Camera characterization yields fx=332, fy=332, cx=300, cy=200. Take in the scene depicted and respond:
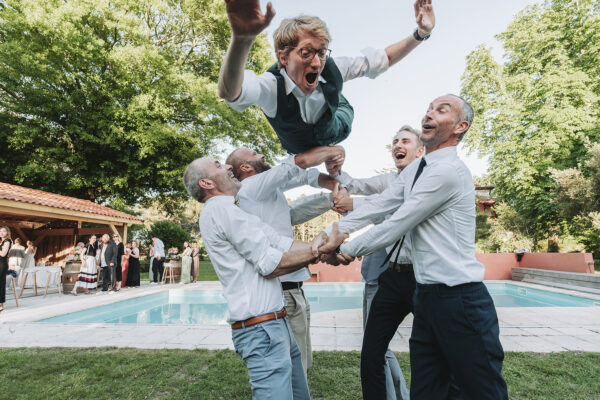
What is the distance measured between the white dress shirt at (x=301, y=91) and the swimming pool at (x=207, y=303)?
23.2ft

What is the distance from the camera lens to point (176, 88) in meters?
14.8

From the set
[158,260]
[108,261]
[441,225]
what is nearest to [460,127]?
[441,225]

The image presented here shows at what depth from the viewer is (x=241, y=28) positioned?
1.33m

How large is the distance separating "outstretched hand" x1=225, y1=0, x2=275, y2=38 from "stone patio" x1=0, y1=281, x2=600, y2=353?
162 inches

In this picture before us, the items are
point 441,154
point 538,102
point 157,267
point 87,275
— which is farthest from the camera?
point 538,102

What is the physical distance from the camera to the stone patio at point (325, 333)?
4.63 metres

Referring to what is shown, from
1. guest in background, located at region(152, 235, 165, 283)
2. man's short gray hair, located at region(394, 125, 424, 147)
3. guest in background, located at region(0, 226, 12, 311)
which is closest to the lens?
man's short gray hair, located at region(394, 125, 424, 147)

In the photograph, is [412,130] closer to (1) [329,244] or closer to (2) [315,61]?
(2) [315,61]

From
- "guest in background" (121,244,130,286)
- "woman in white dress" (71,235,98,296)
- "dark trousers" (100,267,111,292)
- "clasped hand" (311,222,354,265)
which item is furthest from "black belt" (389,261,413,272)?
"guest in background" (121,244,130,286)

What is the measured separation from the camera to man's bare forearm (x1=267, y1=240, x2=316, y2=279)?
183 centimetres

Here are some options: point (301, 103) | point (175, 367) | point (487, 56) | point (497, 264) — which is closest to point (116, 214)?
point (175, 367)

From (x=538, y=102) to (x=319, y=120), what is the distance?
17.9 meters

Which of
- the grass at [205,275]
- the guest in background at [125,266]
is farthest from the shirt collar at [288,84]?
the grass at [205,275]

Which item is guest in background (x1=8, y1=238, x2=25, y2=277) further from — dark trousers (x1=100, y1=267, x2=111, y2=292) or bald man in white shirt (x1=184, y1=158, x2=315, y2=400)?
bald man in white shirt (x1=184, y1=158, x2=315, y2=400)
